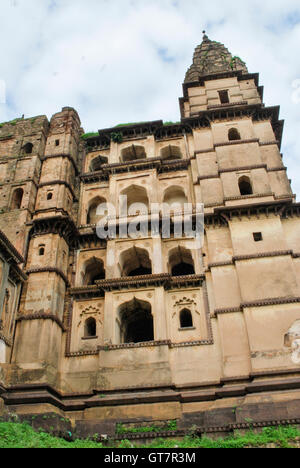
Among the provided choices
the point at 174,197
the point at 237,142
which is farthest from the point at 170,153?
the point at 237,142

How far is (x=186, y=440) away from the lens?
13000 mm

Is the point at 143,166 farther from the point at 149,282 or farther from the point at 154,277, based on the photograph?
the point at 149,282

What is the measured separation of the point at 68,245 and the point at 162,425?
8.73 m

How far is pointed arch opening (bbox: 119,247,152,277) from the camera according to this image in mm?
19219

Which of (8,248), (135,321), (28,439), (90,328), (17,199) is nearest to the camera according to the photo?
(28,439)

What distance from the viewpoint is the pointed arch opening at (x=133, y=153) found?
23641 millimetres

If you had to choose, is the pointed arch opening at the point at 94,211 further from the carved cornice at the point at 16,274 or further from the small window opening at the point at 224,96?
the small window opening at the point at 224,96

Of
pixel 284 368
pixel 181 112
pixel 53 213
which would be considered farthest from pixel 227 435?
pixel 181 112

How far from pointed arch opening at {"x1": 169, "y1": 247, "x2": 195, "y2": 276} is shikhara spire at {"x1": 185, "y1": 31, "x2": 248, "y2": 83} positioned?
A: 1117 cm

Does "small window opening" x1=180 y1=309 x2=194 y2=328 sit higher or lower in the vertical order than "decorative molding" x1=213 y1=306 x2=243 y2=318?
higher

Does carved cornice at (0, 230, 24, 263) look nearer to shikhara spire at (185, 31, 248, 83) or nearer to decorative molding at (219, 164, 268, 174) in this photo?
decorative molding at (219, 164, 268, 174)

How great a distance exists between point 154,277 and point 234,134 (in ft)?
29.9
